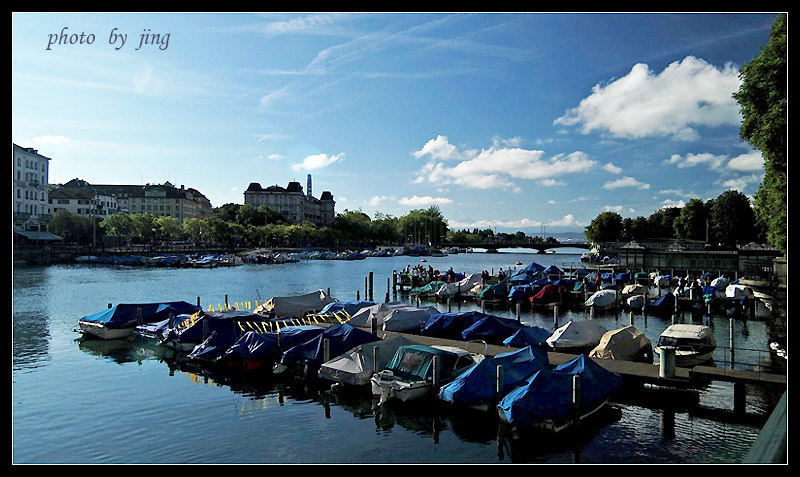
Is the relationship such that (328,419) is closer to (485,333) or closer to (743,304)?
(485,333)

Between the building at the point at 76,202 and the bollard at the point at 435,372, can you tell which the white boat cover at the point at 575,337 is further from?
the building at the point at 76,202

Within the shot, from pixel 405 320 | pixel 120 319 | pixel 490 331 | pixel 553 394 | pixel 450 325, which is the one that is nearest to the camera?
pixel 553 394

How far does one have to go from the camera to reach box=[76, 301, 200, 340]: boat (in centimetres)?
3741

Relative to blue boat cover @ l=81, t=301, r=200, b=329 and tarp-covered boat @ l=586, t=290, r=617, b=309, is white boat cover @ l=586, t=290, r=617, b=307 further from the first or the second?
blue boat cover @ l=81, t=301, r=200, b=329

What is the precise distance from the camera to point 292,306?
41844 mm

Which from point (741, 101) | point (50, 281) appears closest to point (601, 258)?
point (741, 101)

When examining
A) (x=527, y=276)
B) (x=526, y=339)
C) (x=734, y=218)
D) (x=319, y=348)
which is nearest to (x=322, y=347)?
(x=319, y=348)

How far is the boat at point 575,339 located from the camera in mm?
30578

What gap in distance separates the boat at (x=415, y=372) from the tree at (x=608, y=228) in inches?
5554

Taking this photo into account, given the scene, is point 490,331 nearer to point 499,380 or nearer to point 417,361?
point 417,361

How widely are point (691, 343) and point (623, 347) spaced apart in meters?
4.63

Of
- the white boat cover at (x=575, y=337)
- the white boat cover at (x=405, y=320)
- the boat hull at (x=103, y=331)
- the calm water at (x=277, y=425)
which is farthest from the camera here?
the boat hull at (x=103, y=331)

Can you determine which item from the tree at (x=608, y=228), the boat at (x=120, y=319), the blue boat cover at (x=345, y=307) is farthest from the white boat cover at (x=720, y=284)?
the tree at (x=608, y=228)
